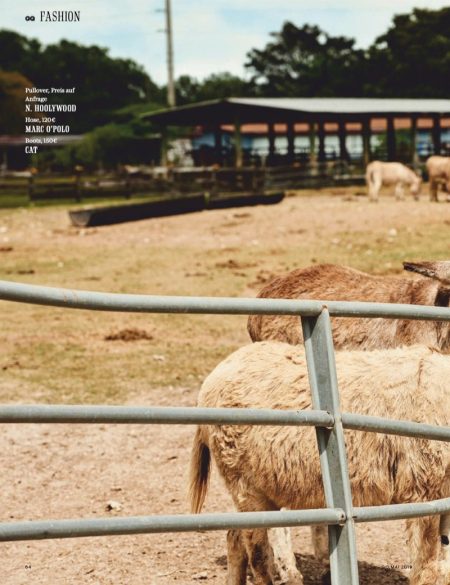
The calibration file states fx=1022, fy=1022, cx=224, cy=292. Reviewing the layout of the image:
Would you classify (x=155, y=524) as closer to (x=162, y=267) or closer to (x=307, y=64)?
(x=162, y=267)

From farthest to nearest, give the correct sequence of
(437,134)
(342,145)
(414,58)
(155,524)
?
(414,58), (342,145), (437,134), (155,524)

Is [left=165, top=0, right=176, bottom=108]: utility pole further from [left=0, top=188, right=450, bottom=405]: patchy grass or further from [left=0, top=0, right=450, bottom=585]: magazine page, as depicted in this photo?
[left=0, top=0, right=450, bottom=585]: magazine page

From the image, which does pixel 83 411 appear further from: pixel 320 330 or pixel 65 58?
pixel 65 58

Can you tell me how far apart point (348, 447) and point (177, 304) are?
4.51 ft

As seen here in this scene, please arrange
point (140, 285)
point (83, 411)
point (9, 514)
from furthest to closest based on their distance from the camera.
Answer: point (140, 285)
point (9, 514)
point (83, 411)

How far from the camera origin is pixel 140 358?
998cm

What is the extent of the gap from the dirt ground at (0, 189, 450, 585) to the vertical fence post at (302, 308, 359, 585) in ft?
6.44

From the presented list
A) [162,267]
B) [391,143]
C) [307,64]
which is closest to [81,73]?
[307,64]

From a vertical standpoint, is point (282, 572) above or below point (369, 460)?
below

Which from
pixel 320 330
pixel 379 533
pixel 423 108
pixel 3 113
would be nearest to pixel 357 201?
pixel 423 108

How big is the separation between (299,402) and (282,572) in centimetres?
113

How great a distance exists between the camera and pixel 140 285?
14406 mm

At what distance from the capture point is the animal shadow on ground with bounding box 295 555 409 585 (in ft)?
16.4

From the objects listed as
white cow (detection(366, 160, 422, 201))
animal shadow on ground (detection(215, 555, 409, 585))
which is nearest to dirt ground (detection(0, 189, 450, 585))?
animal shadow on ground (detection(215, 555, 409, 585))
